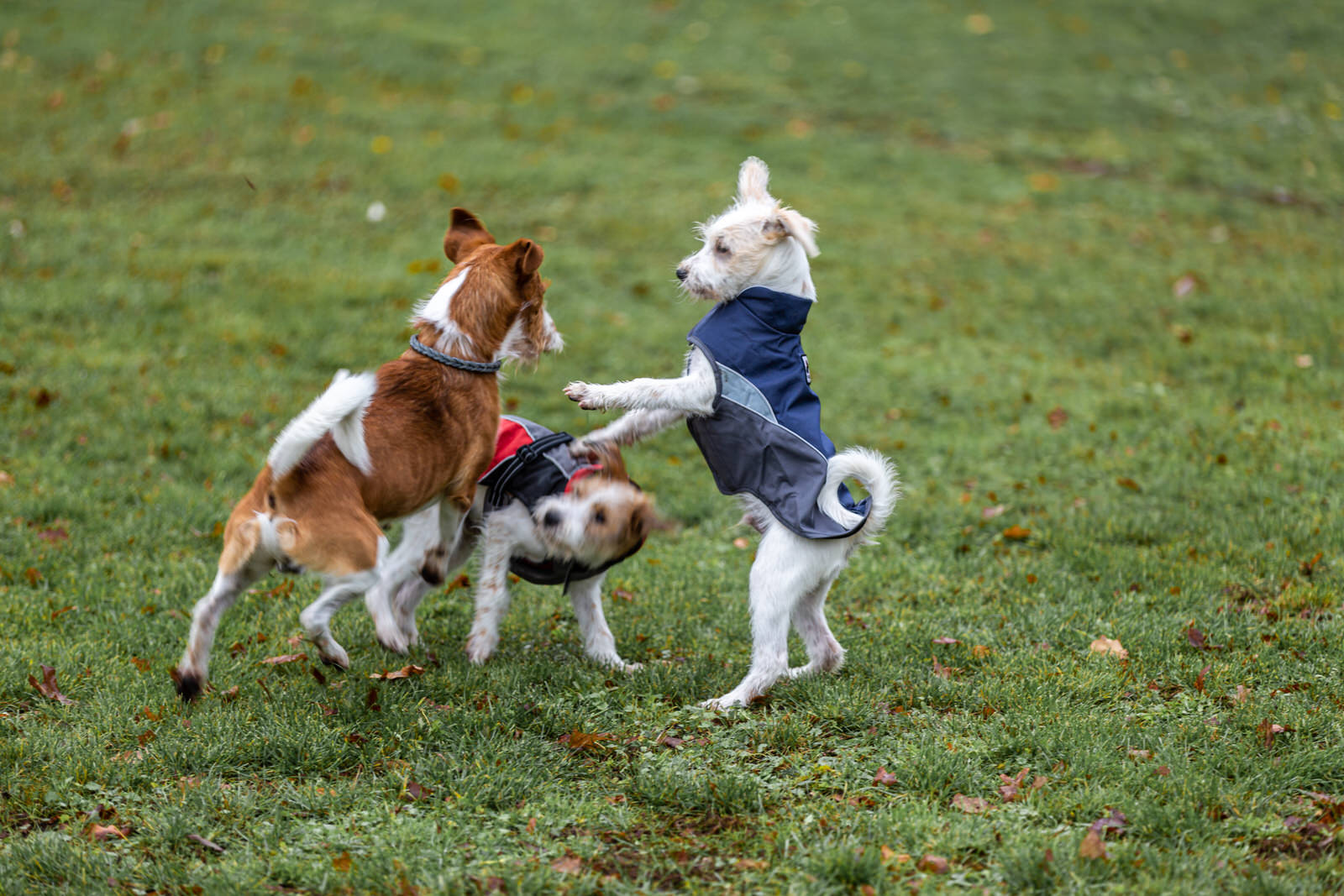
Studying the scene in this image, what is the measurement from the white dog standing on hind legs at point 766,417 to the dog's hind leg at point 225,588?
136cm

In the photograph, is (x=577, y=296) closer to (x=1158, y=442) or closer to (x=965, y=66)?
(x=1158, y=442)

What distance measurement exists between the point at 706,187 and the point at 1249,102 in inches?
360

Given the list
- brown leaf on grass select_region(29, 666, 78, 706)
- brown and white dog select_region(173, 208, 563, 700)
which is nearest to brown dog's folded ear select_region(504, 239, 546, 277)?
brown and white dog select_region(173, 208, 563, 700)

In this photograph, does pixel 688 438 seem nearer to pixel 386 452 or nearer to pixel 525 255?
pixel 525 255

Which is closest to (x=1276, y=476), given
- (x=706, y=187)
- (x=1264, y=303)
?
(x=1264, y=303)

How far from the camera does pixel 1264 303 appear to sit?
1107 centimetres

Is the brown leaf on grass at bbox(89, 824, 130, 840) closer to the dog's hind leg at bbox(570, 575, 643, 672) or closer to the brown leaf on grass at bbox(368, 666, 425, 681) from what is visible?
the brown leaf on grass at bbox(368, 666, 425, 681)

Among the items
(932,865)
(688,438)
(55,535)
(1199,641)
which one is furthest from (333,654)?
(688,438)

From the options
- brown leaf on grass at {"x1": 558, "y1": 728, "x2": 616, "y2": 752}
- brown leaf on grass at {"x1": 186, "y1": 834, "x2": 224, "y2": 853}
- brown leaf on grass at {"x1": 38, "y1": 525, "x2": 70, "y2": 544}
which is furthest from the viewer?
brown leaf on grass at {"x1": 38, "y1": 525, "x2": 70, "y2": 544}

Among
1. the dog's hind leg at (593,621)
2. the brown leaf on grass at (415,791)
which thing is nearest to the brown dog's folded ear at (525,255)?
the dog's hind leg at (593,621)

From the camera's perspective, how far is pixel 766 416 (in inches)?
188

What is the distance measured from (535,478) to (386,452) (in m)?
0.76

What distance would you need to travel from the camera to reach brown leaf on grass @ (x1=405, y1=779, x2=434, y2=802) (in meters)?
4.03

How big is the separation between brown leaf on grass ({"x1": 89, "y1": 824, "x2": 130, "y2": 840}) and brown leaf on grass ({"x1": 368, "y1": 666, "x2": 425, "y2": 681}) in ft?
4.21
